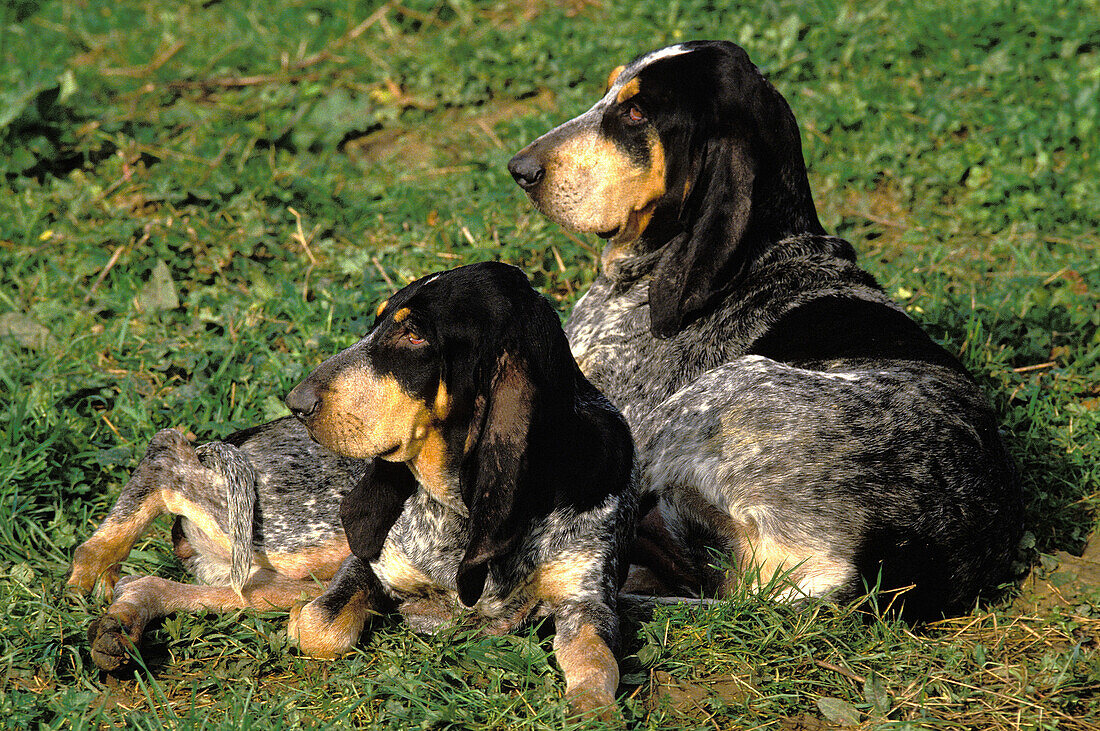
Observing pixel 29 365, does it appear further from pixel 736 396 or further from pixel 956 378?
pixel 956 378

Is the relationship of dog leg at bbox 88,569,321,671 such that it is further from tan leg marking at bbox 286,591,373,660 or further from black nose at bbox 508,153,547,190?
black nose at bbox 508,153,547,190

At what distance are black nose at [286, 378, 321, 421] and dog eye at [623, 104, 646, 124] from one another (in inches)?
78.2

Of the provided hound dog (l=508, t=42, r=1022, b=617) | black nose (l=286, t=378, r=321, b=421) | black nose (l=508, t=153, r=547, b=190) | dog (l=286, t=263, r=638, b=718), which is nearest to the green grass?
dog (l=286, t=263, r=638, b=718)

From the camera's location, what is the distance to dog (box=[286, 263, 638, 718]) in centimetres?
356

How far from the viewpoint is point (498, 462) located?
3.54 meters

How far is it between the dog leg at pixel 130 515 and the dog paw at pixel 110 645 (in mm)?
431

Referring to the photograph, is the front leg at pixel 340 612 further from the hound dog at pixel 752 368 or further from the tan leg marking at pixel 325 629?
the hound dog at pixel 752 368

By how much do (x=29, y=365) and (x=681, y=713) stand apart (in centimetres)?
386

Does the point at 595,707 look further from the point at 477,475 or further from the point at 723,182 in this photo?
the point at 723,182

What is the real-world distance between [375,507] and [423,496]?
17 centimetres

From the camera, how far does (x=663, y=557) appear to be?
4449 mm

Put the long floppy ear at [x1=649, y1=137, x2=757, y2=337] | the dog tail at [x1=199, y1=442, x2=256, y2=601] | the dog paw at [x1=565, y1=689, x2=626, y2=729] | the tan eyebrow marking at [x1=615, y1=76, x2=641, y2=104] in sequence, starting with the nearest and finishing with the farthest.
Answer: the dog paw at [x1=565, y1=689, x2=626, y2=729] < the dog tail at [x1=199, y1=442, x2=256, y2=601] < the long floppy ear at [x1=649, y1=137, x2=757, y2=337] < the tan eyebrow marking at [x1=615, y1=76, x2=641, y2=104]

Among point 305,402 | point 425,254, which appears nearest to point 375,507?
point 305,402

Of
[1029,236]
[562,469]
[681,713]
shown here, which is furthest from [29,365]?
[1029,236]
